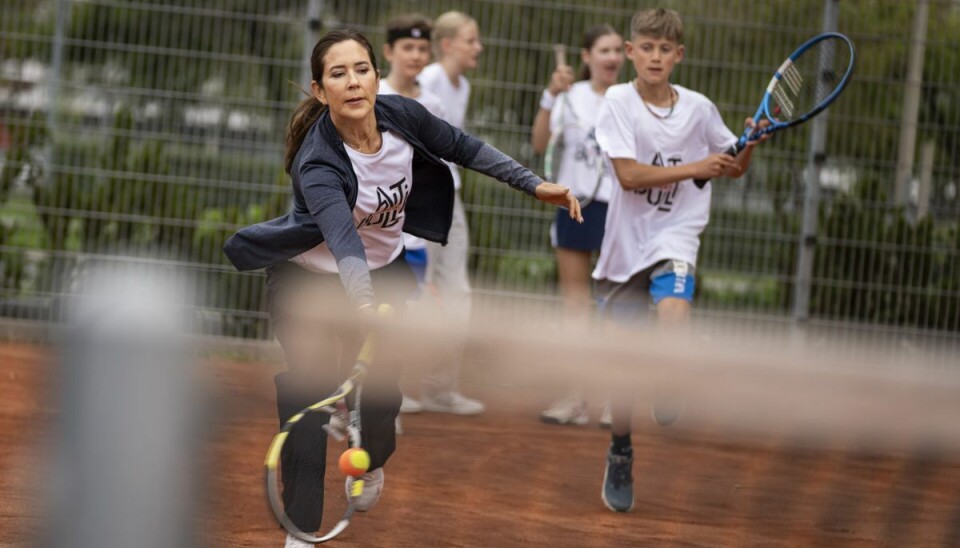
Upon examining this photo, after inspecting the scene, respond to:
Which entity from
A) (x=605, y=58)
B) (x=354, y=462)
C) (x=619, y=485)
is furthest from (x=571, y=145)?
(x=354, y=462)

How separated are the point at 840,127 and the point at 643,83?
3.20 m

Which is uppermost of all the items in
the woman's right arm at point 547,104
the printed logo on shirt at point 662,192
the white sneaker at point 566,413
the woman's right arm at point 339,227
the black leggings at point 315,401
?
the woman's right arm at point 547,104

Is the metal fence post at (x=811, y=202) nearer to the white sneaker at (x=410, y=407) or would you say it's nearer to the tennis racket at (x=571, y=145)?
the tennis racket at (x=571, y=145)

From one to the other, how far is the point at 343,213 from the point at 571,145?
3.93 meters

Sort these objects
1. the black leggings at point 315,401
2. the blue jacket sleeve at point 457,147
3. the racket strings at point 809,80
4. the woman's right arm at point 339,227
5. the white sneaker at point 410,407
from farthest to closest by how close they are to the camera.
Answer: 1. the white sneaker at point 410,407
2. the racket strings at point 809,80
3. the blue jacket sleeve at point 457,147
4. the black leggings at point 315,401
5. the woman's right arm at point 339,227

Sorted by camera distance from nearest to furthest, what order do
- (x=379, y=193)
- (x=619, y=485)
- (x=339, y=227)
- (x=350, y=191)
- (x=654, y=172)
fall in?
(x=339, y=227) → (x=350, y=191) → (x=379, y=193) → (x=619, y=485) → (x=654, y=172)

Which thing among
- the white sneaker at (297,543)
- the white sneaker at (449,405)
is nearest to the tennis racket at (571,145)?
the white sneaker at (449,405)

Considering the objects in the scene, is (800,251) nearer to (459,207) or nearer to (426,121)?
(459,207)

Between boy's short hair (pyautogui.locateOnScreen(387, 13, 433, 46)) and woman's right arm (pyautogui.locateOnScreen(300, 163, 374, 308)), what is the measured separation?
2942 mm

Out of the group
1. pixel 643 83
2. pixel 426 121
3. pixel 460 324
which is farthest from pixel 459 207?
pixel 460 324

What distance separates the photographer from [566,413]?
7707 millimetres

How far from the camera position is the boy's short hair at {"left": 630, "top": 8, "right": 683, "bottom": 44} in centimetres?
580

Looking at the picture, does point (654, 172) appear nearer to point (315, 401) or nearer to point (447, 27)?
point (315, 401)

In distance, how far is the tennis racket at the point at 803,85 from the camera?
5777mm
